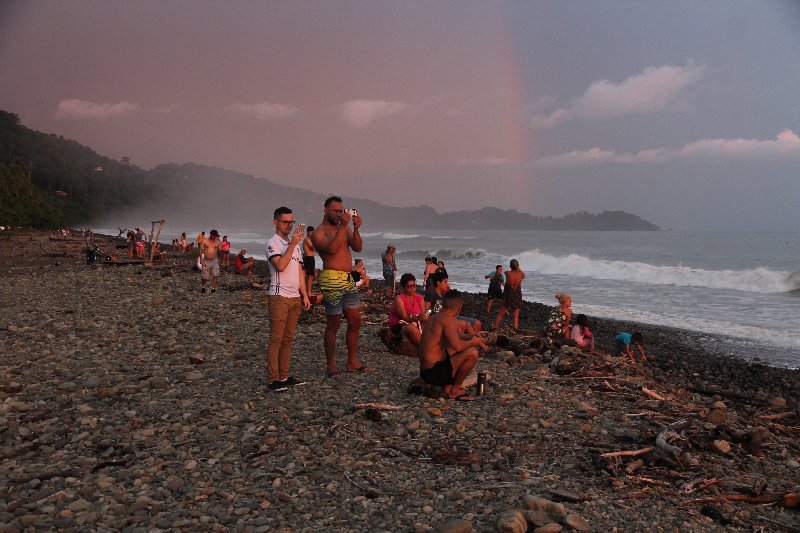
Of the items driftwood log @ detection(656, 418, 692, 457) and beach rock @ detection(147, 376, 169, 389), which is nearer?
driftwood log @ detection(656, 418, 692, 457)

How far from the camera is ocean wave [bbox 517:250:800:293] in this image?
32.9m

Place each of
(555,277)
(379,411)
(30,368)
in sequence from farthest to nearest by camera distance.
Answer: (555,277), (30,368), (379,411)

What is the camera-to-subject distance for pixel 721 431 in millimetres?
6270

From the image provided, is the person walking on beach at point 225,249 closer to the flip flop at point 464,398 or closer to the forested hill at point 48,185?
the flip flop at point 464,398

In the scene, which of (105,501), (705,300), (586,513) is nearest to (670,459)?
(586,513)

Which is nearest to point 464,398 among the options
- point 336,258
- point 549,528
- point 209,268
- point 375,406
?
point 375,406

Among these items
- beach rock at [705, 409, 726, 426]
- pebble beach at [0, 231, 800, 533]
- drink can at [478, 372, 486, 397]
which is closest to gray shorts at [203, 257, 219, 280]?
pebble beach at [0, 231, 800, 533]

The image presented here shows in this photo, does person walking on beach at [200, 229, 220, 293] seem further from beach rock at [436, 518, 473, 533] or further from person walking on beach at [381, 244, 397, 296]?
beach rock at [436, 518, 473, 533]

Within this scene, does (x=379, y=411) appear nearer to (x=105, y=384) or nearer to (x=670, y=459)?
(x=670, y=459)

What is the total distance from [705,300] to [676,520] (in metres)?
26.7

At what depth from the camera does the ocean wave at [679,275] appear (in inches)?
1297

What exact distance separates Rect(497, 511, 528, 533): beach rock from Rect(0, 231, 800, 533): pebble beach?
0.06ft

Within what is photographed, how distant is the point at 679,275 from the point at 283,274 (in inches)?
1440

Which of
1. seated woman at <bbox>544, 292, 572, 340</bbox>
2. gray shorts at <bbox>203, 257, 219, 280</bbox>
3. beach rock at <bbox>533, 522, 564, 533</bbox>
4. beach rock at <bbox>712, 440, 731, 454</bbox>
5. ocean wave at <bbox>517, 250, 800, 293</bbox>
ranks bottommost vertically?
beach rock at <bbox>533, 522, 564, 533</bbox>
